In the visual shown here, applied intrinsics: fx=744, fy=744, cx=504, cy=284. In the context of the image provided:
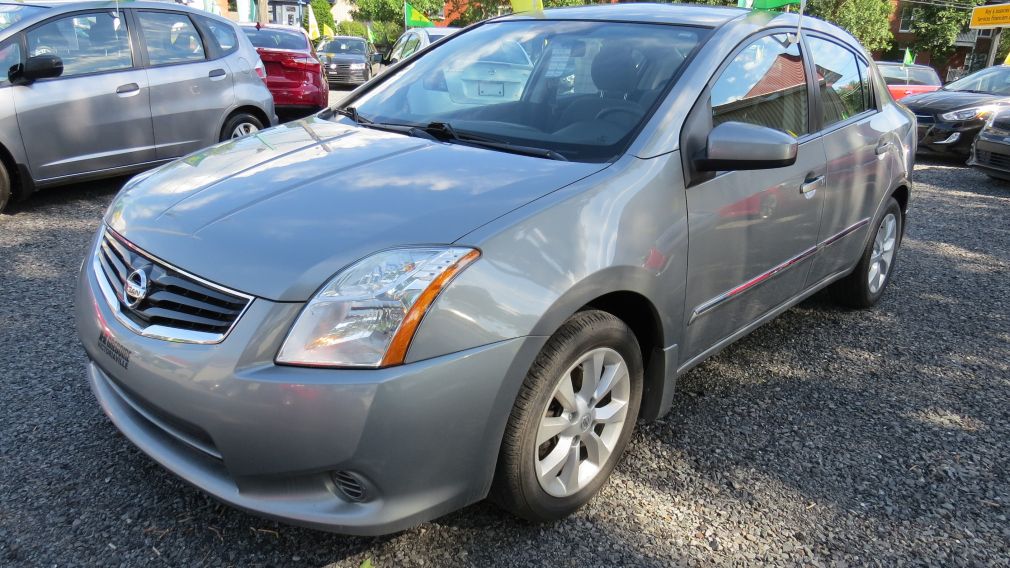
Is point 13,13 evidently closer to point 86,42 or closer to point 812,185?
point 86,42

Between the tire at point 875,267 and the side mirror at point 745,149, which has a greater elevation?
the side mirror at point 745,149

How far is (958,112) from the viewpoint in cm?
1025

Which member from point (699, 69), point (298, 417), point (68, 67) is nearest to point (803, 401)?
point (699, 69)

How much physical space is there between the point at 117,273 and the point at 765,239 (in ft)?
7.63

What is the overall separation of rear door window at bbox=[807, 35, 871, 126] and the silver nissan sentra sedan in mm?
125

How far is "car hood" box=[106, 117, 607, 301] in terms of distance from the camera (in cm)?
195

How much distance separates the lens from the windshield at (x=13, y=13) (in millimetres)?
5507

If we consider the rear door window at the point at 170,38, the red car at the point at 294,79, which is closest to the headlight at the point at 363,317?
the rear door window at the point at 170,38

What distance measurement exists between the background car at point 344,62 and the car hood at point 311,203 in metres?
19.2

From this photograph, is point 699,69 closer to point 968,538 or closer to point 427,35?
point 968,538

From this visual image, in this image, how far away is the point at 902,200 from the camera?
4473mm

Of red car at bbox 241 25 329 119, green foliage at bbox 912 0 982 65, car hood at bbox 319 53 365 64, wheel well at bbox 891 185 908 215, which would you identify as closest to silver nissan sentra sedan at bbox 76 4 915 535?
wheel well at bbox 891 185 908 215

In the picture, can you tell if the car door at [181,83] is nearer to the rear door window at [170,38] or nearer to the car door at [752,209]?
the rear door window at [170,38]

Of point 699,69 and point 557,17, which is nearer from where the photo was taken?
point 699,69
